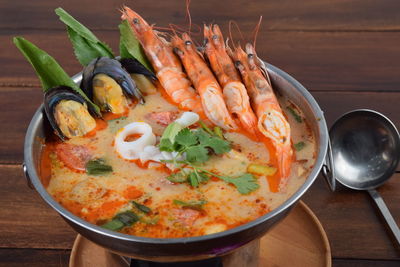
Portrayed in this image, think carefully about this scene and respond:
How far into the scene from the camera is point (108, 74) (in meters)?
2.10

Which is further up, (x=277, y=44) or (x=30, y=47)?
(x=30, y=47)

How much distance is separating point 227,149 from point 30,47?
30.8 inches

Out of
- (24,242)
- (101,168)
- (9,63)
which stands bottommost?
(24,242)

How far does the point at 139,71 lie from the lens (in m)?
2.24

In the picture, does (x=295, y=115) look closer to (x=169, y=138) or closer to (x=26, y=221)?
(x=169, y=138)

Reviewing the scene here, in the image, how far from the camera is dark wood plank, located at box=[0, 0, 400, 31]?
10.7 ft

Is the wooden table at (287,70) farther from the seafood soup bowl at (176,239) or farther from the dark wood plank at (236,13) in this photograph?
the seafood soup bowl at (176,239)

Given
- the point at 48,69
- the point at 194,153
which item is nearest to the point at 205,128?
the point at 194,153

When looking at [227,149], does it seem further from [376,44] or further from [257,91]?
[376,44]

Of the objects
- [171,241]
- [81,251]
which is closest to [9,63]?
[81,251]

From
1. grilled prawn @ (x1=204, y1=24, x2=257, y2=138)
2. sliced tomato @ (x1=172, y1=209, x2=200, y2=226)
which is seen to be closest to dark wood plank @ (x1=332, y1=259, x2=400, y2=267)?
grilled prawn @ (x1=204, y1=24, x2=257, y2=138)

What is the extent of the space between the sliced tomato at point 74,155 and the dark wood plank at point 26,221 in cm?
50

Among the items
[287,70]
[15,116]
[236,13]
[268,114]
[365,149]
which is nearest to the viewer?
[268,114]

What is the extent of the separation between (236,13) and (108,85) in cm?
147
